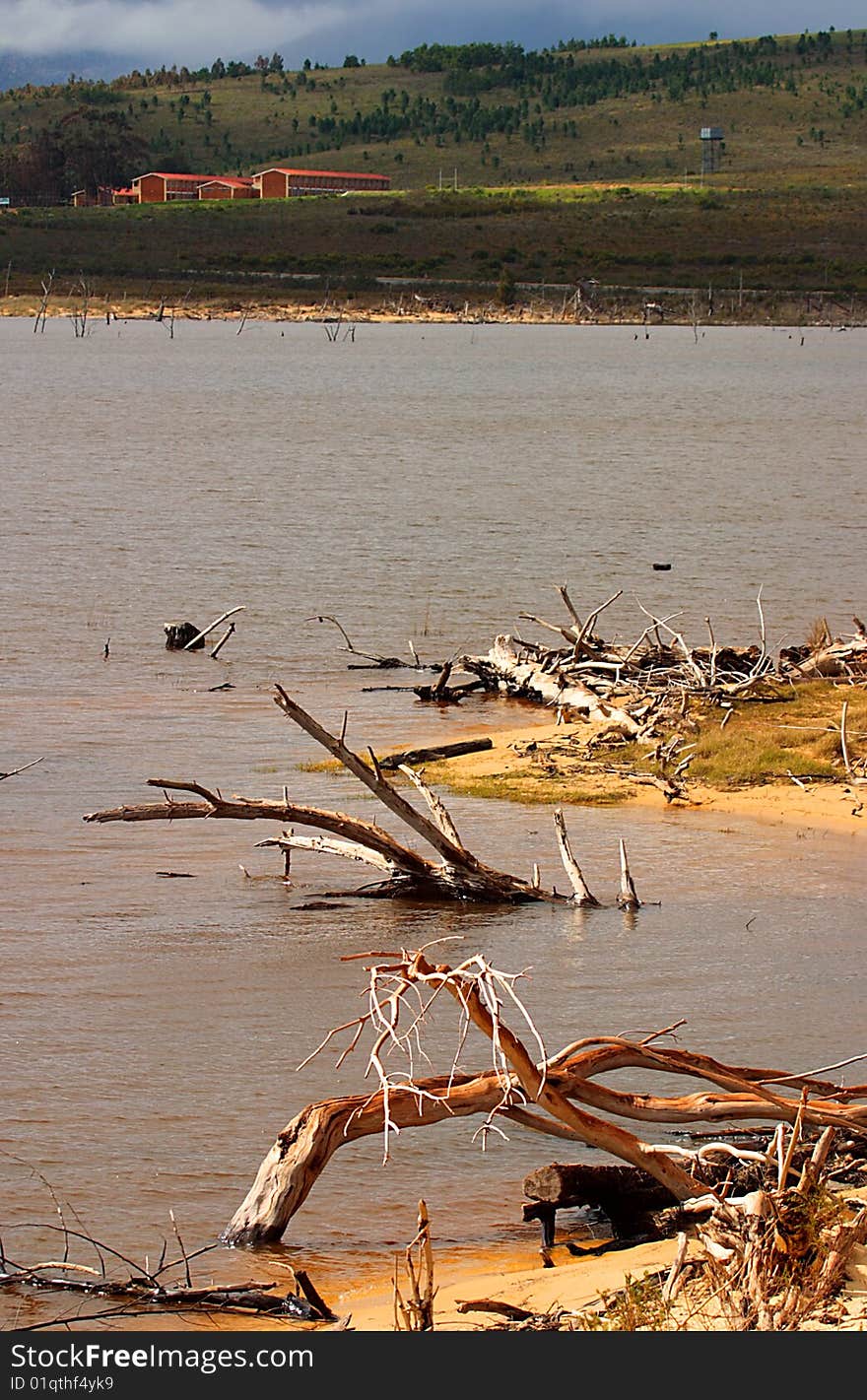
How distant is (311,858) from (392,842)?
132 cm

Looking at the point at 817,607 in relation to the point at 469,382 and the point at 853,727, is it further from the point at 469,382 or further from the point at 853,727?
the point at 469,382

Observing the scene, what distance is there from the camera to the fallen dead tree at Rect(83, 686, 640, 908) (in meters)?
8.25

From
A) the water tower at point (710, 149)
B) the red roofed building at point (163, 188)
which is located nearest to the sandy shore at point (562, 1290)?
the red roofed building at point (163, 188)

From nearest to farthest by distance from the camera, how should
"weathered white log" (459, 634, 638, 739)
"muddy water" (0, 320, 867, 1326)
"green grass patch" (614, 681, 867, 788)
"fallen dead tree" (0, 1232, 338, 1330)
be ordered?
"fallen dead tree" (0, 1232, 338, 1330), "muddy water" (0, 320, 867, 1326), "green grass patch" (614, 681, 867, 788), "weathered white log" (459, 634, 638, 739)

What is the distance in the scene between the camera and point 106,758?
1223 cm

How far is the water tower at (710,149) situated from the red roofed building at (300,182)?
88.7ft

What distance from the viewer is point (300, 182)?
474 feet

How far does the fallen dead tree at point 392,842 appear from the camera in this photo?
27.1 feet

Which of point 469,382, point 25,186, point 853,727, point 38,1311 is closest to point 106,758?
point 853,727

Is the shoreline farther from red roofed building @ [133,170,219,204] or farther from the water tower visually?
the water tower

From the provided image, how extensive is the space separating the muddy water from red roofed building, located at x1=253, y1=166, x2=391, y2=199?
4400 inches

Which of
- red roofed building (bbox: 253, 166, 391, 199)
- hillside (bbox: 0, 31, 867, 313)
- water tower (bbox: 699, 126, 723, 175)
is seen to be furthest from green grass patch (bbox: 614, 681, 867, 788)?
water tower (bbox: 699, 126, 723, 175)

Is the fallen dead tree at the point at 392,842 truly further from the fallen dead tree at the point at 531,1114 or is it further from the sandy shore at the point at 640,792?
the fallen dead tree at the point at 531,1114
